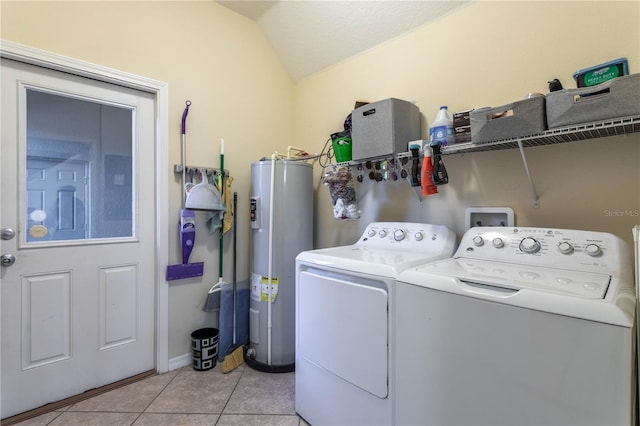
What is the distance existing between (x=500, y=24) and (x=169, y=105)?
2181 mm

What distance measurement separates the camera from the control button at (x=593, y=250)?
3.78ft

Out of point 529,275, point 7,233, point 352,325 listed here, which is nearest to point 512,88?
point 529,275

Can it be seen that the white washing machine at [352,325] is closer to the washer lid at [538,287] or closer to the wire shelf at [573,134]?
the washer lid at [538,287]

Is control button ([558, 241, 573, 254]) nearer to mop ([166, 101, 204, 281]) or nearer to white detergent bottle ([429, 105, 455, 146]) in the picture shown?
white detergent bottle ([429, 105, 455, 146])

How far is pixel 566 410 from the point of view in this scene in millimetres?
834

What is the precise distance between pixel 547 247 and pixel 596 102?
1.92 feet

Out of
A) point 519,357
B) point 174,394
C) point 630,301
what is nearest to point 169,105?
point 174,394

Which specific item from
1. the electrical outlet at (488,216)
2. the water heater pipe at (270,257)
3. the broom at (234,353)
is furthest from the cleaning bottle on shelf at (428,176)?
the broom at (234,353)

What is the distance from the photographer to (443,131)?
1643 mm

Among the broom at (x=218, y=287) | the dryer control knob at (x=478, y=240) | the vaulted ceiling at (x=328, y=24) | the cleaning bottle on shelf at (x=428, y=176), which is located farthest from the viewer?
the broom at (x=218, y=287)

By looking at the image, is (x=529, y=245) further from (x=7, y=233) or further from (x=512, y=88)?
(x=7, y=233)

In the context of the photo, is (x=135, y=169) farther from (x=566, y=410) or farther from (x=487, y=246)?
(x=566, y=410)

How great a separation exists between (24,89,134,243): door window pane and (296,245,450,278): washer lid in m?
1.38

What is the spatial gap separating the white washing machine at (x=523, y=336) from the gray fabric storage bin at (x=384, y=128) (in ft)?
2.56
